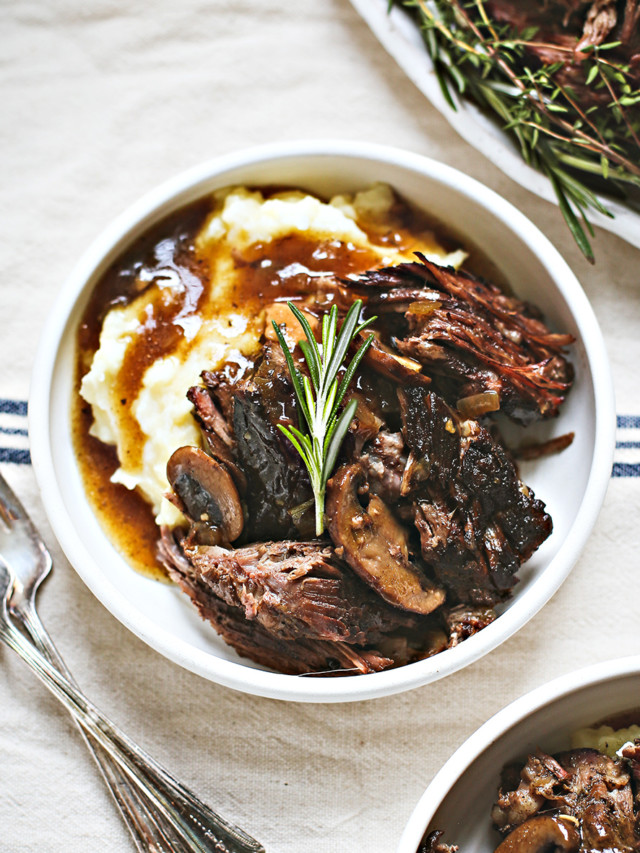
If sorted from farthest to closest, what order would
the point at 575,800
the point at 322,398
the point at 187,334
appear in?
the point at 187,334 → the point at 575,800 → the point at 322,398

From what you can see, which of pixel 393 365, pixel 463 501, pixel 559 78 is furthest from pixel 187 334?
pixel 559 78

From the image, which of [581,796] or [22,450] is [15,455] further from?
[581,796]

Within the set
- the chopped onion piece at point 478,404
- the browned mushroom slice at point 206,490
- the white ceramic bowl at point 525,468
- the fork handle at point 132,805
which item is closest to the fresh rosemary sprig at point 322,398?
the browned mushroom slice at point 206,490

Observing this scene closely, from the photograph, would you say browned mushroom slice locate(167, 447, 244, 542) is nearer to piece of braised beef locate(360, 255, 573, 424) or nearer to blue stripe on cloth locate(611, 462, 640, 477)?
piece of braised beef locate(360, 255, 573, 424)

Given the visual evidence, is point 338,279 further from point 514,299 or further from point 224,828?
point 224,828

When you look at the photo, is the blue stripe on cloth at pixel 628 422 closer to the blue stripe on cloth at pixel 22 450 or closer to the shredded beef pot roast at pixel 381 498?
the blue stripe on cloth at pixel 22 450

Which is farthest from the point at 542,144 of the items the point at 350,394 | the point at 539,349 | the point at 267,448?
the point at 267,448
